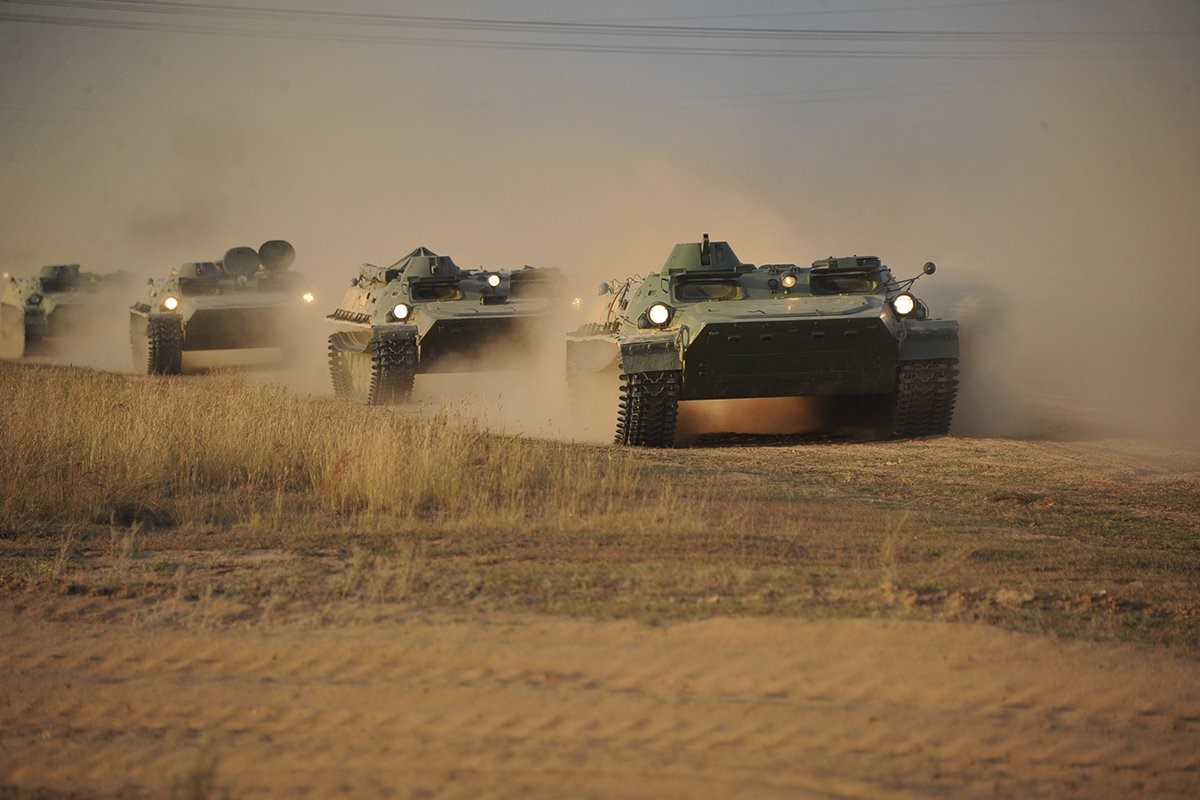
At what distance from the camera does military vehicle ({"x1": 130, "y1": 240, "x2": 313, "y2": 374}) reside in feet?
75.9

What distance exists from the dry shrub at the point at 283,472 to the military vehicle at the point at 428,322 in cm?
543

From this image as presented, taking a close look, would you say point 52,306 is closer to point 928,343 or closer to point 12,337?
point 12,337

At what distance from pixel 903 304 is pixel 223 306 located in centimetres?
1312

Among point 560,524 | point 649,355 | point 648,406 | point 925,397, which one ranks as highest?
point 649,355

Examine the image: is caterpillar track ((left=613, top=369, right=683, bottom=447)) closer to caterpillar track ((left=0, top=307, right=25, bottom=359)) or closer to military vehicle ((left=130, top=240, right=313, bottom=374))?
military vehicle ((left=130, top=240, right=313, bottom=374))

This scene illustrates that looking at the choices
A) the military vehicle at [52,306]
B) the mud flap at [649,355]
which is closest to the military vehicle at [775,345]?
the mud flap at [649,355]

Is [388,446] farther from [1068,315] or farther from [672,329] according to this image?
[1068,315]

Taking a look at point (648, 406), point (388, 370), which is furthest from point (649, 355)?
point (388, 370)

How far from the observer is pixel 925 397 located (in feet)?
44.2

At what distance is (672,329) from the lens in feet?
44.7

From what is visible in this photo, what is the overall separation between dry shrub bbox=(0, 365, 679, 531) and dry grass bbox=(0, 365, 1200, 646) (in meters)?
0.03

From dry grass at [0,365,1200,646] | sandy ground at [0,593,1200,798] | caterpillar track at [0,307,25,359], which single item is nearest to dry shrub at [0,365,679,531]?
dry grass at [0,365,1200,646]

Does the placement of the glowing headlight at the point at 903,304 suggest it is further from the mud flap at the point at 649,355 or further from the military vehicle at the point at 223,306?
the military vehicle at the point at 223,306

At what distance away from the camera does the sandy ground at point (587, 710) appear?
446 cm
